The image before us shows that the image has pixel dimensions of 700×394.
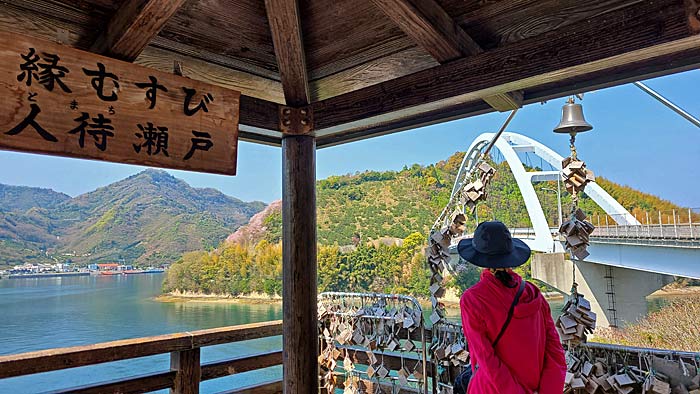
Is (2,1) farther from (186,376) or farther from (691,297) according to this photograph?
(691,297)

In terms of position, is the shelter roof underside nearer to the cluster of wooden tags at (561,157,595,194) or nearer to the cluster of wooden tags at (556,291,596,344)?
the cluster of wooden tags at (561,157,595,194)

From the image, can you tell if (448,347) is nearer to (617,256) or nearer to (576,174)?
(576,174)

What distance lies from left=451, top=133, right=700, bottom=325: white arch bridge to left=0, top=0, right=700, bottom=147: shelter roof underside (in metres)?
2.36

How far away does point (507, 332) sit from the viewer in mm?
1357

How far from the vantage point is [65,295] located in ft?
14.2

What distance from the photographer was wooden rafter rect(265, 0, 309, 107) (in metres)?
1.58

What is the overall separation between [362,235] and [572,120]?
4.80 metres

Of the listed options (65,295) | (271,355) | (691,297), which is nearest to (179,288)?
(65,295)

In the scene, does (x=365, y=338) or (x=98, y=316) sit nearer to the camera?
(x=365, y=338)

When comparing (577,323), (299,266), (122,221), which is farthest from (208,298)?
(577,323)

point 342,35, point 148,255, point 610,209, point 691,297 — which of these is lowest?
point 691,297

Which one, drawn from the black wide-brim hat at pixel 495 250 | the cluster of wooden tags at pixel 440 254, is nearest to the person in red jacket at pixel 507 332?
the black wide-brim hat at pixel 495 250

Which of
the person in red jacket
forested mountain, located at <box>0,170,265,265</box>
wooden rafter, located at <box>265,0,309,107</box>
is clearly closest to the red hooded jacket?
the person in red jacket

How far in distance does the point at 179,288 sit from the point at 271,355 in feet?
11.3
